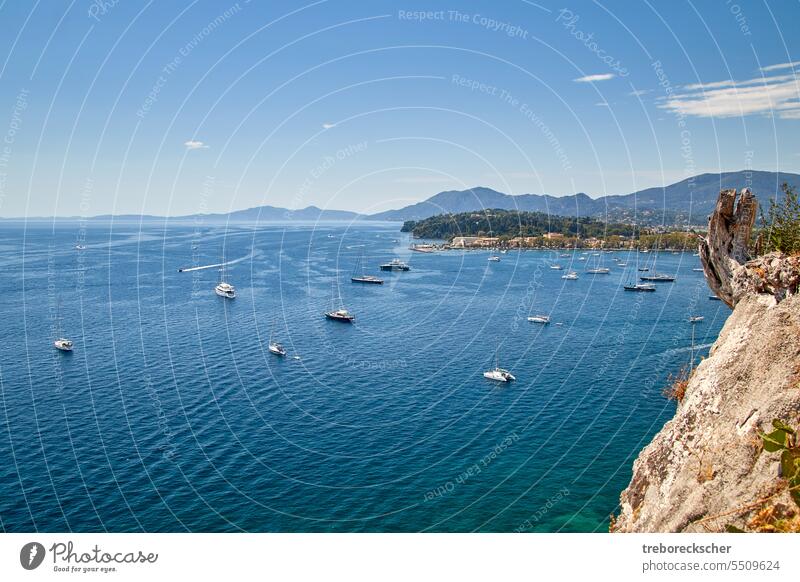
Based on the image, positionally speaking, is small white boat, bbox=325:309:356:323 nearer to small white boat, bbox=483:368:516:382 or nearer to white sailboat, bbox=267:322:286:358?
white sailboat, bbox=267:322:286:358

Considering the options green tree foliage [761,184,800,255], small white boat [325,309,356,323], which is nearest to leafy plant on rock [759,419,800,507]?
green tree foliage [761,184,800,255]

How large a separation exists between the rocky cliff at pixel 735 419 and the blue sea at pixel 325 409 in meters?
17.3

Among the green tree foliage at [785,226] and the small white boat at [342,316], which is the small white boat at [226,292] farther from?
the green tree foliage at [785,226]

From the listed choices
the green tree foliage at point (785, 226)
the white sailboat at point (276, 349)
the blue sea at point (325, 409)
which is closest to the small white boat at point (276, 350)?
the white sailboat at point (276, 349)

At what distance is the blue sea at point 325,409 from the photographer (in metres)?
28.8

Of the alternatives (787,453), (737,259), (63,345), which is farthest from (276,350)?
(787,453)

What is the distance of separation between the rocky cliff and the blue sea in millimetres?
17342

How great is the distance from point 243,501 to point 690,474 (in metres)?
24.6

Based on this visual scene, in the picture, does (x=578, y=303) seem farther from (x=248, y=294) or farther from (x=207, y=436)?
(x=207, y=436)

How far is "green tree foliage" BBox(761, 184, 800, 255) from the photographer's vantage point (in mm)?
15234

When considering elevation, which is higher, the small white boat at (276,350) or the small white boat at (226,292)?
the small white boat at (226,292)

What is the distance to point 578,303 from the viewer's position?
3268 inches

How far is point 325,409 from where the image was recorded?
40969 millimetres

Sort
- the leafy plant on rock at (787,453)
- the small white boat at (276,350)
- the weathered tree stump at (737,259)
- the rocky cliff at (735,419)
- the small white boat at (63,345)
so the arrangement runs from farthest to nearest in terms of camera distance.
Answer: the small white boat at (276,350), the small white boat at (63,345), the weathered tree stump at (737,259), the rocky cliff at (735,419), the leafy plant on rock at (787,453)
